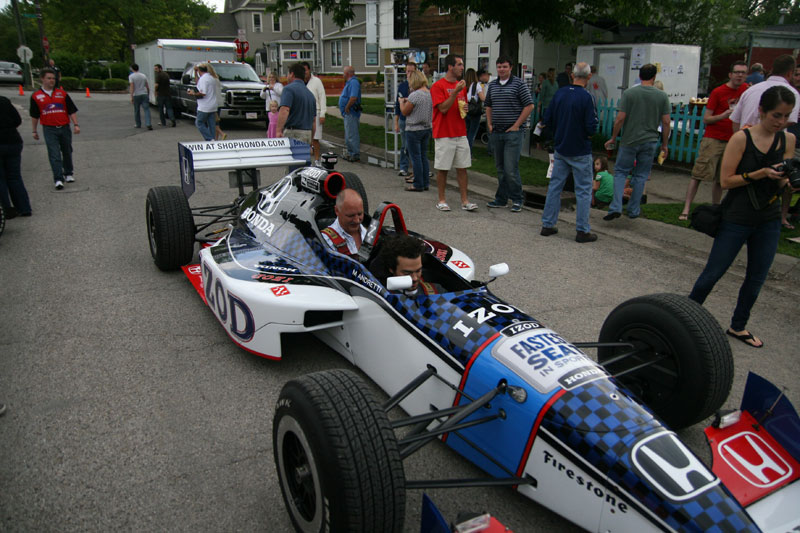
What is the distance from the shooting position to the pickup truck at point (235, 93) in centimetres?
1773

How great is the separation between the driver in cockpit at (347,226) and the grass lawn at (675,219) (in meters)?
5.06

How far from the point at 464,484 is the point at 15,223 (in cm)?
775

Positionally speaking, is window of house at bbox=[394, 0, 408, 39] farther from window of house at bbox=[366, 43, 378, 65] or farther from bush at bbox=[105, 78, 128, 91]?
window of house at bbox=[366, 43, 378, 65]

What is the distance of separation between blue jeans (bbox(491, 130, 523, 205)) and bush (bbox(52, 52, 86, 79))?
45364 mm

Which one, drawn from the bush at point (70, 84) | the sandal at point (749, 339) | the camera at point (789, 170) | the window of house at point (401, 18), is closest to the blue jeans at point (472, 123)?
the sandal at point (749, 339)

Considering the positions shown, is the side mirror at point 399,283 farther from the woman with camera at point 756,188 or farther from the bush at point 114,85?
the bush at point 114,85

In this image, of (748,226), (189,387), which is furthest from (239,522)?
(748,226)

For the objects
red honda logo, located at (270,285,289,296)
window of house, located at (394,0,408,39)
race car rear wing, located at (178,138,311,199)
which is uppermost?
window of house, located at (394,0,408,39)

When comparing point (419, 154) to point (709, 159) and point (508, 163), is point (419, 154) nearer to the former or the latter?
point (508, 163)

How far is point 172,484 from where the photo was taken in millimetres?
3133

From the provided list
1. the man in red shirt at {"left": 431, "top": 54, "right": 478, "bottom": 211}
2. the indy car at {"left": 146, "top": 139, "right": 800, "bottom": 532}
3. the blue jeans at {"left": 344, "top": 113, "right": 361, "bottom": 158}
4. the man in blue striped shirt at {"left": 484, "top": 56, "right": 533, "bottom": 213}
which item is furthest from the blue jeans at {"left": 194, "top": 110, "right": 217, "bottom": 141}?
the indy car at {"left": 146, "top": 139, "right": 800, "bottom": 532}

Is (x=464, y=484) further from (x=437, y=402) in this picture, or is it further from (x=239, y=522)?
(x=239, y=522)

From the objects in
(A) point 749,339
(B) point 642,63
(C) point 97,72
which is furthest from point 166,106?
(C) point 97,72

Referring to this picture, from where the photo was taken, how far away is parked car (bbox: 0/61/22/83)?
127 feet
